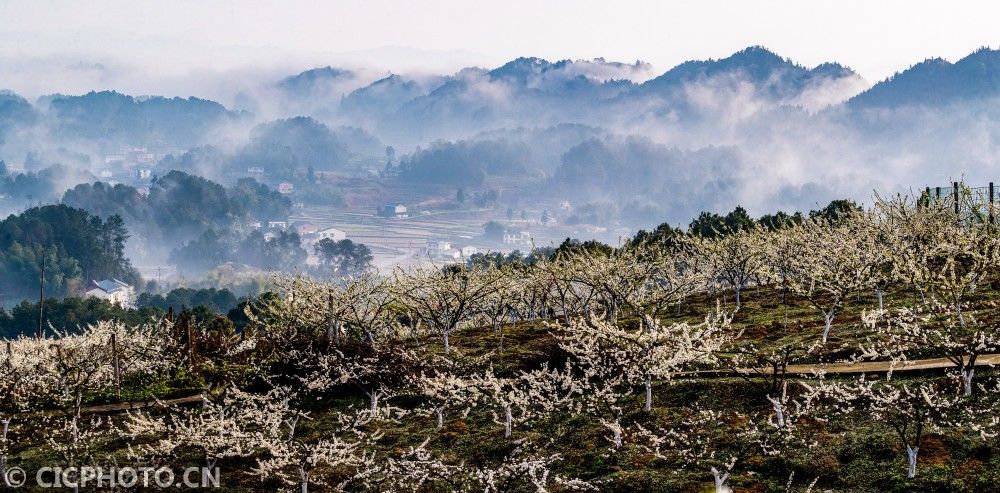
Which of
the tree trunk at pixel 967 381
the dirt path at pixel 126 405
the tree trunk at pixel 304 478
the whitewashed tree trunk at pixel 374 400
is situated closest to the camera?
the tree trunk at pixel 304 478

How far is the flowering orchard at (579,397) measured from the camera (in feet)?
86.7

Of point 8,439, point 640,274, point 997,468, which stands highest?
point 640,274

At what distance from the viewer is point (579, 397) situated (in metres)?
35.7

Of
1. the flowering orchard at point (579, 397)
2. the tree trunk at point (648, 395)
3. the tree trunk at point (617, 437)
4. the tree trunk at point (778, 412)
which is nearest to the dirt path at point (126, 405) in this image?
the flowering orchard at point (579, 397)

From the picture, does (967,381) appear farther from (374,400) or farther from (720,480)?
(374,400)

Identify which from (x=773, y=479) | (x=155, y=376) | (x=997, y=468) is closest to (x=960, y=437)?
(x=997, y=468)

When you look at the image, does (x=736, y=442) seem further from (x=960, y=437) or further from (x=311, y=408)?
(x=311, y=408)

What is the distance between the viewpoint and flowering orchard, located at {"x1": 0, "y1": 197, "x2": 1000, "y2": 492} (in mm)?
26438

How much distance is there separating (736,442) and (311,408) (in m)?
21.4

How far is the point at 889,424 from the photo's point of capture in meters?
27.7

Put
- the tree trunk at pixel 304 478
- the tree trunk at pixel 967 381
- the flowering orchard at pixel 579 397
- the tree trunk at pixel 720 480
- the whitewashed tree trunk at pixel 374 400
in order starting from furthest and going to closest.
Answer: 1. the whitewashed tree trunk at pixel 374 400
2. the tree trunk at pixel 967 381
3. the tree trunk at pixel 304 478
4. the flowering orchard at pixel 579 397
5. the tree trunk at pixel 720 480

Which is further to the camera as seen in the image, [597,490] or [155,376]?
[155,376]

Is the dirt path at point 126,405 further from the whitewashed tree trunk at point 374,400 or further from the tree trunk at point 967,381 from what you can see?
the tree trunk at point 967,381

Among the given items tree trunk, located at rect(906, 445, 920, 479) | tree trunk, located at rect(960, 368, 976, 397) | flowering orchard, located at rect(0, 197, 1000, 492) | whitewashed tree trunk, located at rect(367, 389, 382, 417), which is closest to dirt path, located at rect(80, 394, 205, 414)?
flowering orchard, located at rect(0, 197, 1000, 492)
